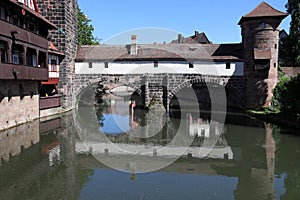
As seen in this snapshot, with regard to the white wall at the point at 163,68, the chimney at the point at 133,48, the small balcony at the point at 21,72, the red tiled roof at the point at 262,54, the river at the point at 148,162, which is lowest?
the river at the point at 148,162

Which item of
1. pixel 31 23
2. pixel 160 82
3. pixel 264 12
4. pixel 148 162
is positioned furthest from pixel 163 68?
pixel 148 162

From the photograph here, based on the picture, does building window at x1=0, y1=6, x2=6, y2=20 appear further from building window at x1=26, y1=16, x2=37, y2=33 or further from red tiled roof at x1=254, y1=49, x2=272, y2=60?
red tiled roof at x1=254, y1=49, x2=272, y2=60

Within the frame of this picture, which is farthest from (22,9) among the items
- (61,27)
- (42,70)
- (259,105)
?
(259,105)

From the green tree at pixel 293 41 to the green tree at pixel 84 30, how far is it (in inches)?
954

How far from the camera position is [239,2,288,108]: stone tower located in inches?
958

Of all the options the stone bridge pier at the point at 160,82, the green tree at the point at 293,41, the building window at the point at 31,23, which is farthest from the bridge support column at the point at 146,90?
the green tree at the point at 293,41

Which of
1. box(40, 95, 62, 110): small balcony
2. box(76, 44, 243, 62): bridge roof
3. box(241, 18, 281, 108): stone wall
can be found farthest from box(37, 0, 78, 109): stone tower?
box(241, 18, 281, 108): stone wall

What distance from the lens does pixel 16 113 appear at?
56.5ft

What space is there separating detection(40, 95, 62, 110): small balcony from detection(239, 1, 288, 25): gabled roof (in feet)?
55.9

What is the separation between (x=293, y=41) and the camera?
34.1 meters

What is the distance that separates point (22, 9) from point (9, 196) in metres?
13.3

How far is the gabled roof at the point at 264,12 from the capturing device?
24039 mm

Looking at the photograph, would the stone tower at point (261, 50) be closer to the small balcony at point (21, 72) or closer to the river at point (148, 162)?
the river at point (148, 162)

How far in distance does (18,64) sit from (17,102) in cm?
230
